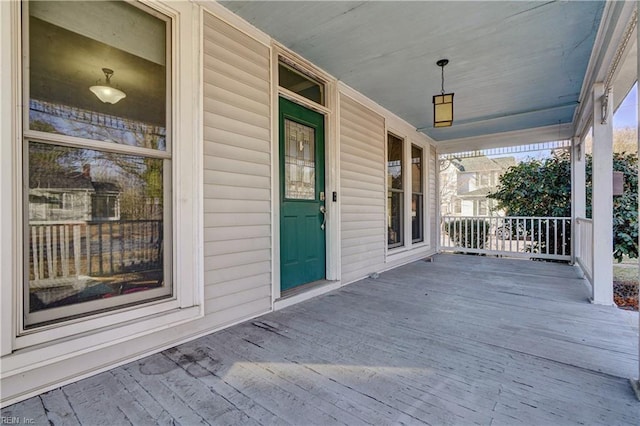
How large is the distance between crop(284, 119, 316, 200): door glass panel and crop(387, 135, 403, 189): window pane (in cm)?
203

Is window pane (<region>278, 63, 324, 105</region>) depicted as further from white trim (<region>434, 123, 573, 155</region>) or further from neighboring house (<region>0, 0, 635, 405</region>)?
white trim (<region>434, 123, 573, 155</region>)

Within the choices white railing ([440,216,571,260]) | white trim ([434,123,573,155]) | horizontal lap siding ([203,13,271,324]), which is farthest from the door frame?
white railing ([440,216,571,260])

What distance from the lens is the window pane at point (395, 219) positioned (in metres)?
5.19

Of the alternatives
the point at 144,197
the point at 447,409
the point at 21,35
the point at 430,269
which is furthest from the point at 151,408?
the point at 430,269

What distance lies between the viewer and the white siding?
262 inches

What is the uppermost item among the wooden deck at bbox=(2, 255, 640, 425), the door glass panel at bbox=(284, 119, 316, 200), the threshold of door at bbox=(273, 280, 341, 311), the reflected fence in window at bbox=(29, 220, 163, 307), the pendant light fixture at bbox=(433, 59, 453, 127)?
the pendant light fixture at bbox=(433, 59, 453, 127)

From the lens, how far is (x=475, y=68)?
339cm

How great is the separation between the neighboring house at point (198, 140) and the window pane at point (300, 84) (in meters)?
0.02

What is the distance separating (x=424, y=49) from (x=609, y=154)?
2.17 m

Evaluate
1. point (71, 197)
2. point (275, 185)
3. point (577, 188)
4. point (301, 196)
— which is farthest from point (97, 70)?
point (577, 188)

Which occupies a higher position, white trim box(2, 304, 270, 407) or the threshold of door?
the threshold of door

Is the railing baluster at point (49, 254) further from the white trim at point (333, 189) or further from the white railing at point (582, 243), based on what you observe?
the white railing at point (582, 243)

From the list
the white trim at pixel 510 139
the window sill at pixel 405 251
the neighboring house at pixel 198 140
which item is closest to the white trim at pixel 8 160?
the neighboring house at pixel 198 140

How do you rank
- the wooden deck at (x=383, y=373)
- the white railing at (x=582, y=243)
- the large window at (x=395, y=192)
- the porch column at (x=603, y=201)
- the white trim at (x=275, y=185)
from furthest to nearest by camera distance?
the large window at (x=395, y=192) < the white railing at (x=582, y=243) < the porch column at (x=603, y=201) < the white trim at (x=275, y=185) < the wooden deck at (x=383, y=373)
